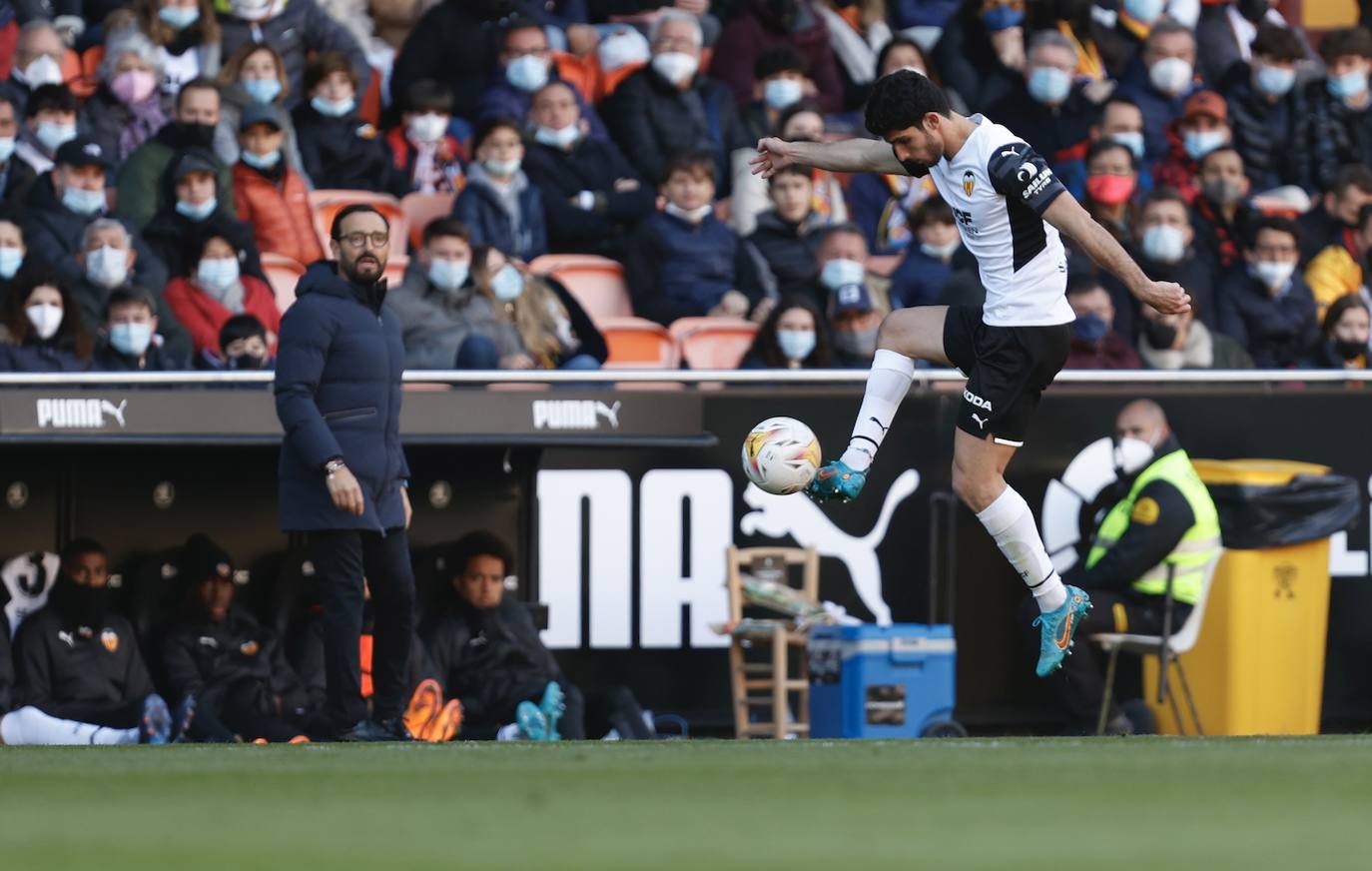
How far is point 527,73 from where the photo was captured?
14477 mm

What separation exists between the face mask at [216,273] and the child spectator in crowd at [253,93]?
3.74 feet

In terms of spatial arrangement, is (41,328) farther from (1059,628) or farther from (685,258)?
(1059,628)

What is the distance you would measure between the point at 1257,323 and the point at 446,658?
17.9 feet

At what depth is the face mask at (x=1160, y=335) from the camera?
13.8m

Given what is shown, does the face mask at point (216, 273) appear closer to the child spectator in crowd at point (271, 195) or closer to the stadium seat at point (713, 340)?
the child spectator in crowd at point (271, 195)

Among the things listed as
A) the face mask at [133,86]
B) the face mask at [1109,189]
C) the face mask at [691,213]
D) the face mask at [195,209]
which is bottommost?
the face mask at [195,209]

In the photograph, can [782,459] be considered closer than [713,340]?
Yes

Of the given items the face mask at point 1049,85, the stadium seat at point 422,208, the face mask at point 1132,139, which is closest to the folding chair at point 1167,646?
the face mask at point 1132,139

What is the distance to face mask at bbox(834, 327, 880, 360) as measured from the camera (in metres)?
13.2

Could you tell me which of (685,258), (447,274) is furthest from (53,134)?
(685,258)

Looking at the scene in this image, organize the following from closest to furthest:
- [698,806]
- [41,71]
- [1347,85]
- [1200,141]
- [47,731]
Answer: [698,806] < [47,731] < [41,71] < [1200,141] < [1347,85]

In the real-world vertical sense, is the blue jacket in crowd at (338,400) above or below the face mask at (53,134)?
below

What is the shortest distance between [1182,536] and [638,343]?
3110 millimetres

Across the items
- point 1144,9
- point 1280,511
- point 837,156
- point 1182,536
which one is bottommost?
point 1182,536
